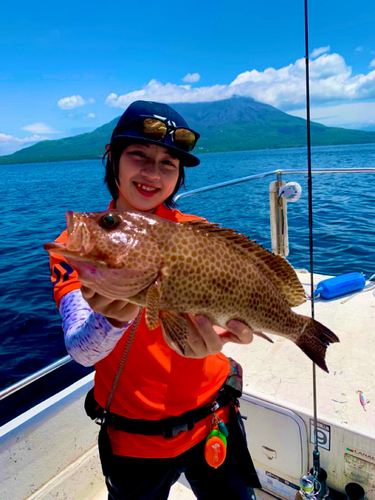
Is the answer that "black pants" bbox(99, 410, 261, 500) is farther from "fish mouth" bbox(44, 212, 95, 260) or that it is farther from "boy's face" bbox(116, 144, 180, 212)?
"boy's face" bbox(116, 144, 180, 212)

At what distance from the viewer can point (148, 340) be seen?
92.9 inches

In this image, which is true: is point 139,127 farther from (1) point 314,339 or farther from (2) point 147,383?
(1) point 314,339

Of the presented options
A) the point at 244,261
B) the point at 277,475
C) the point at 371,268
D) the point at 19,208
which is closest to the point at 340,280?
the point at 277,475

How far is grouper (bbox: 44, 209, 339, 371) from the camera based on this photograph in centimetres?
188

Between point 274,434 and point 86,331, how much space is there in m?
2.41

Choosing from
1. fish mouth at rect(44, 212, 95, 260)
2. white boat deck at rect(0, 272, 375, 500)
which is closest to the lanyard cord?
fish mouth at rect(44, 212, 95, 260)

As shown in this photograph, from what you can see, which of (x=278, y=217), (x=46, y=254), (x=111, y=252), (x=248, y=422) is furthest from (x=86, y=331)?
(x=46, y=254)

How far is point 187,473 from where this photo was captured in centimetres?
266

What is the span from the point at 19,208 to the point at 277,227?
105ft

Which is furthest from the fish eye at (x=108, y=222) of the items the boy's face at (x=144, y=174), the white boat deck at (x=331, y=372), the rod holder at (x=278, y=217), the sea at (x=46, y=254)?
the rod holder at (x=278, y=217)

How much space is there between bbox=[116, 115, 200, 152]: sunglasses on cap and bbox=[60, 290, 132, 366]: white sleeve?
1.19 meters

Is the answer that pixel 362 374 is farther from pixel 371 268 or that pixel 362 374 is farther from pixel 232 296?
pixel 371 268

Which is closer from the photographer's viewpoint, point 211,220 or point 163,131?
point 163,131

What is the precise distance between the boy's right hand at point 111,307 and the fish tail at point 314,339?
4.14 feet
